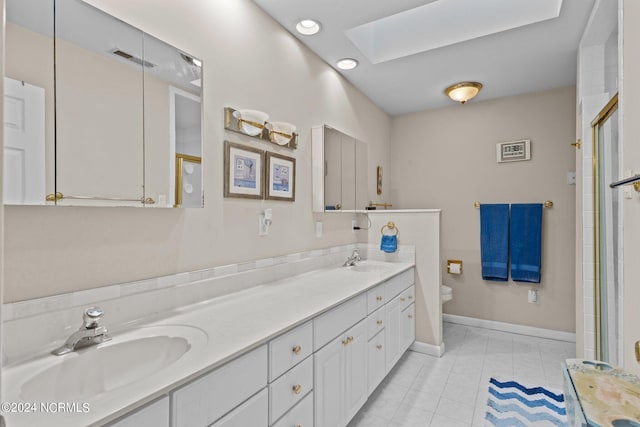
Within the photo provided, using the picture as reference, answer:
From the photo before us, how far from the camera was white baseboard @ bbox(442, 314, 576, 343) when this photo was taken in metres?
3.18

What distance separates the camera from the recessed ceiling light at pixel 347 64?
2680 millimetres

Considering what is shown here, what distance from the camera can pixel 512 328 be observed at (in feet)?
11.1

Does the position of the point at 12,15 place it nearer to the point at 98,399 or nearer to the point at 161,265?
the point at 161,265

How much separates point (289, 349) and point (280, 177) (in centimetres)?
118

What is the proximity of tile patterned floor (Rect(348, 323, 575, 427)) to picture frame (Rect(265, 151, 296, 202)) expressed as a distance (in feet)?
4.71

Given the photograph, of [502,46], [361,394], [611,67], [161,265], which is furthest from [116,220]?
[611,67]

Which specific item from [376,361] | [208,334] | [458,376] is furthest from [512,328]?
[208,334]

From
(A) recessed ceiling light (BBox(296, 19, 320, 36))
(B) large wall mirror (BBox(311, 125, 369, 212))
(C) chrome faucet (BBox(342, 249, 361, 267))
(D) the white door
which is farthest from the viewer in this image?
(C) chrome faucet (BBox(342, 249, 361, 267))

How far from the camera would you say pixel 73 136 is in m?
1.14

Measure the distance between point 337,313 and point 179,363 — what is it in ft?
2.80

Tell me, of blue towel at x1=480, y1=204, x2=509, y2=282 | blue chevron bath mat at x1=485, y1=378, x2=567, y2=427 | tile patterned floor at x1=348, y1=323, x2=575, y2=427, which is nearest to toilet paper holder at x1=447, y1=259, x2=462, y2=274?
blue towel at x1=480, y1=204, x2=509, y2=282

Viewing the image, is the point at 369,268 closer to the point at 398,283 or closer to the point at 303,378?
the point at 398,283

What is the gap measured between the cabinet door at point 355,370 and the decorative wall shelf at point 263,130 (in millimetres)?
1237

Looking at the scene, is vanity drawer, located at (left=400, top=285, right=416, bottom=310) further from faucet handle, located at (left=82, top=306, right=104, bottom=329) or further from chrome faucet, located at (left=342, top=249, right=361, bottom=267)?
faucet handle, located at (left=82, top=306, right=104, bottom=329)
